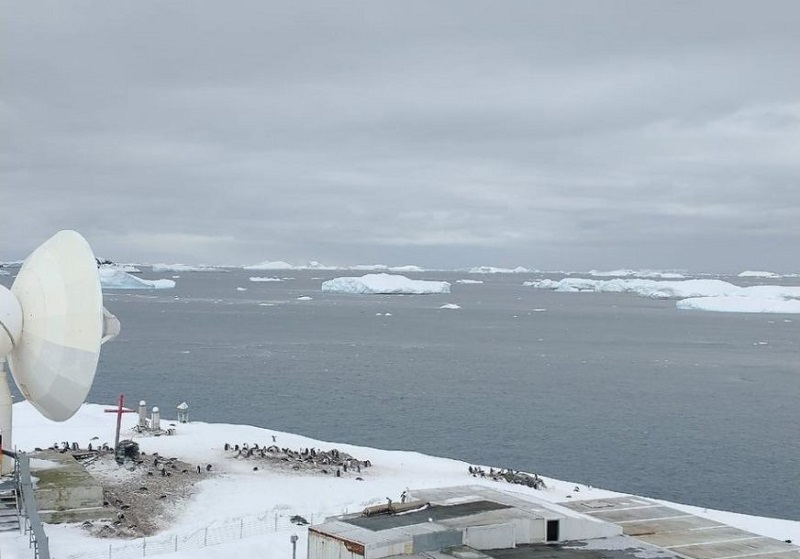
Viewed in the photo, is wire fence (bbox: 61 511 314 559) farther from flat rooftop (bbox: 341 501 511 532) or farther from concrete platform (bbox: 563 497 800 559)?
concrete platform (bbox: 563 497 800 559)

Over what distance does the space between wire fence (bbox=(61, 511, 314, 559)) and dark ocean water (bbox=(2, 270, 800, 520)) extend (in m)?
24.0

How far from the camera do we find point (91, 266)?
29141mm

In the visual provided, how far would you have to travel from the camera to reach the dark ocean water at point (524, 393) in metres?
54.9

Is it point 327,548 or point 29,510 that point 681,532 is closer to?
point 327,548

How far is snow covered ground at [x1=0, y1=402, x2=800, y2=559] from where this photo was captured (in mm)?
28266

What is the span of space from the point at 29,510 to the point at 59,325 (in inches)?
249

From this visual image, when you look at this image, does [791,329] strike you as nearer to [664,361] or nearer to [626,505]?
[664,361]

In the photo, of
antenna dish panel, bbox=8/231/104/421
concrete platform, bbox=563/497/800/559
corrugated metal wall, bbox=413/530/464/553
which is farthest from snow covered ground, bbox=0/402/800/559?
corrugated metal wall, bbox=413/530/464/553

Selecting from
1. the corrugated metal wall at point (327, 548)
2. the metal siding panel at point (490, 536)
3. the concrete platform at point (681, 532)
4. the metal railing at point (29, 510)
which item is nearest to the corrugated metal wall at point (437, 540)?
the metal siding panel at point (490, 536)

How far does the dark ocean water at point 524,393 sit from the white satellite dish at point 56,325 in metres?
31.5

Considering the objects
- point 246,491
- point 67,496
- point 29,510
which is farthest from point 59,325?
point 246,491

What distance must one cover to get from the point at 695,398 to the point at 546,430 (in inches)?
867

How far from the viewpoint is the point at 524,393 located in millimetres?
81625

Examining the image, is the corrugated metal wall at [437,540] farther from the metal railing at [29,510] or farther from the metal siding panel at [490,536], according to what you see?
the metal railing at [29,510]
